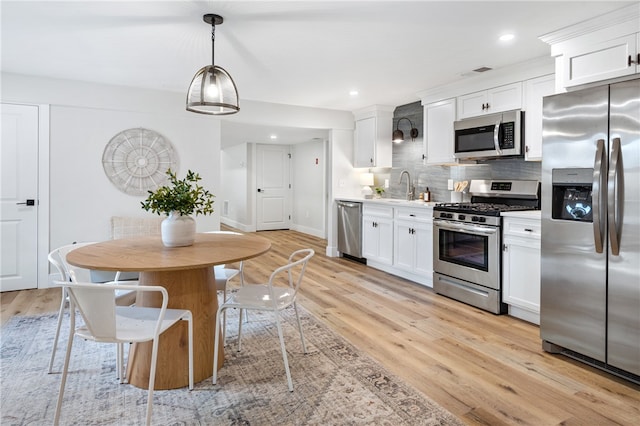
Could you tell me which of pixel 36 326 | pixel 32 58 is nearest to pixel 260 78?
pixel 32 58

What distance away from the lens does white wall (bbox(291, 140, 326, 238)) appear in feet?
26.0

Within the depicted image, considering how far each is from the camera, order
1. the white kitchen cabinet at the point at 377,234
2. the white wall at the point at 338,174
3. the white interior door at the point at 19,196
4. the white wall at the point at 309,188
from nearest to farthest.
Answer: the white interior door at the point at 19,196
the white kitchen cabinet at the point at 377,234
the white wall at the point at 338,174
the white wall at the point at 309,188

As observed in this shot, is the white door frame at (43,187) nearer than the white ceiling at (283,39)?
No

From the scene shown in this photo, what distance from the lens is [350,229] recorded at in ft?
18.5

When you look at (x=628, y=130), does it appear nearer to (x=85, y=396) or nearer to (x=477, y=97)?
(x=477, y=97)

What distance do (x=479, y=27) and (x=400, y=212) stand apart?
89.9 inches

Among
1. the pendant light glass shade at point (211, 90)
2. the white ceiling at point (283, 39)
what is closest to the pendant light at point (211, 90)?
the pendant light glass shade at point (211, 90)

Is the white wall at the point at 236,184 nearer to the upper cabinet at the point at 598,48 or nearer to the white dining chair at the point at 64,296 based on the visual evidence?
the white dining chair at the point at 64,296

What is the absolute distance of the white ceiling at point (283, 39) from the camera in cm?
255

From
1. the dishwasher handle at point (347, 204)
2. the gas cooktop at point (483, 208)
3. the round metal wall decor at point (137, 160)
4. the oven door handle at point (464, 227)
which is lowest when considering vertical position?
the oven door handle at point (464, 227)

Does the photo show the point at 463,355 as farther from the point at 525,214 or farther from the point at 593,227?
the point at 525,214

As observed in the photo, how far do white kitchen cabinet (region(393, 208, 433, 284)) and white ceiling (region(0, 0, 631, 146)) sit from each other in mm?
1521

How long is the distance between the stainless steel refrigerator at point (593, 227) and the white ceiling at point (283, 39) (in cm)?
74

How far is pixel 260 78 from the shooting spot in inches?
165
